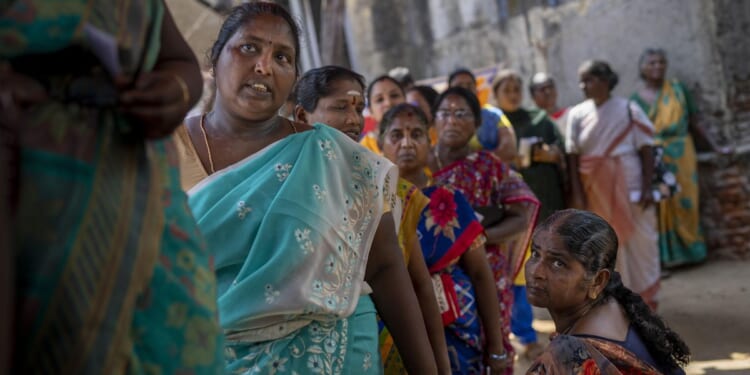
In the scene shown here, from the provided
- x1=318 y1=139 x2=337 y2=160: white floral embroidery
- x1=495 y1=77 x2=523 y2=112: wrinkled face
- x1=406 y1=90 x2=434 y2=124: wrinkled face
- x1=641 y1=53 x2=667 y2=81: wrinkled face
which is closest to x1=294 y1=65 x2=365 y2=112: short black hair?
x1=318 y1=139 x2=337 y2=160: white floral embroidery

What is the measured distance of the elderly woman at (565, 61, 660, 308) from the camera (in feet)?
22.6

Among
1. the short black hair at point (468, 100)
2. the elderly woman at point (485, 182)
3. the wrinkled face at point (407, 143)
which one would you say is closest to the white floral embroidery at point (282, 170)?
the wrinkled face at point (407, 143)

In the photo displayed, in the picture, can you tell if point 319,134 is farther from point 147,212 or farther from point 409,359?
point 147,212

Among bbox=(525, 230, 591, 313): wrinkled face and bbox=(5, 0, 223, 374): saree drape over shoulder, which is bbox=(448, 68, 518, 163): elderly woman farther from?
bbox=(5, 0, 223, 374): saree drape over shoulder

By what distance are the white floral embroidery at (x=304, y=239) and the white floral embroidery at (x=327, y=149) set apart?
0.27 m

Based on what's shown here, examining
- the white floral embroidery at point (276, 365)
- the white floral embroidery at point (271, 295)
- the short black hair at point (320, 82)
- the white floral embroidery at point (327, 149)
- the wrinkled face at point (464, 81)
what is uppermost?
the short black hair at point (320, 82)

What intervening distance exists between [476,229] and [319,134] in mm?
1339

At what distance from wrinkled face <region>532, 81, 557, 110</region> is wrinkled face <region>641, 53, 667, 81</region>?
3.22 feet

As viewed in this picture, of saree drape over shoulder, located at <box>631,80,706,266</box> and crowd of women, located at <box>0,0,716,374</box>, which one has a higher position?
crowd of women, located at <box>0,0,716,374</box>

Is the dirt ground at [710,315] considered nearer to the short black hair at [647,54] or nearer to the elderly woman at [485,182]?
the elderly woman at [485,182]

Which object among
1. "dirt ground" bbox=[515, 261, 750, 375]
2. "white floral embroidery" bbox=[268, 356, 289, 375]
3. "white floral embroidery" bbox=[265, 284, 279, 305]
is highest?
"white floral embroidery" bbox=[265, 284, 279, 305]

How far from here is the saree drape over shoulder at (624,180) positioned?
6.89m

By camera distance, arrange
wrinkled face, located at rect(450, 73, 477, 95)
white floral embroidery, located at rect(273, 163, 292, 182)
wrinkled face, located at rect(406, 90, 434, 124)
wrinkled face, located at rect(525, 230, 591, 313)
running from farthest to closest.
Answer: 1. wrinkled face, located at rect(450, 73, 477, 95)
2. wrinkled face, located at rect(406, 90, 434, 124)
3. wrinkled face, located at rect(525, 230, 591, 313)
4. white floral embroidery, located at rect(273, 163, 292, 182)

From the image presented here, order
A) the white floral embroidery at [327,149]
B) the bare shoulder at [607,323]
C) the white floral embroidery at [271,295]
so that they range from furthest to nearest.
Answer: the bare shoulder at [607,323]
the white floral embroidery at [327,149]
the white floral embroidery at [271,295]
